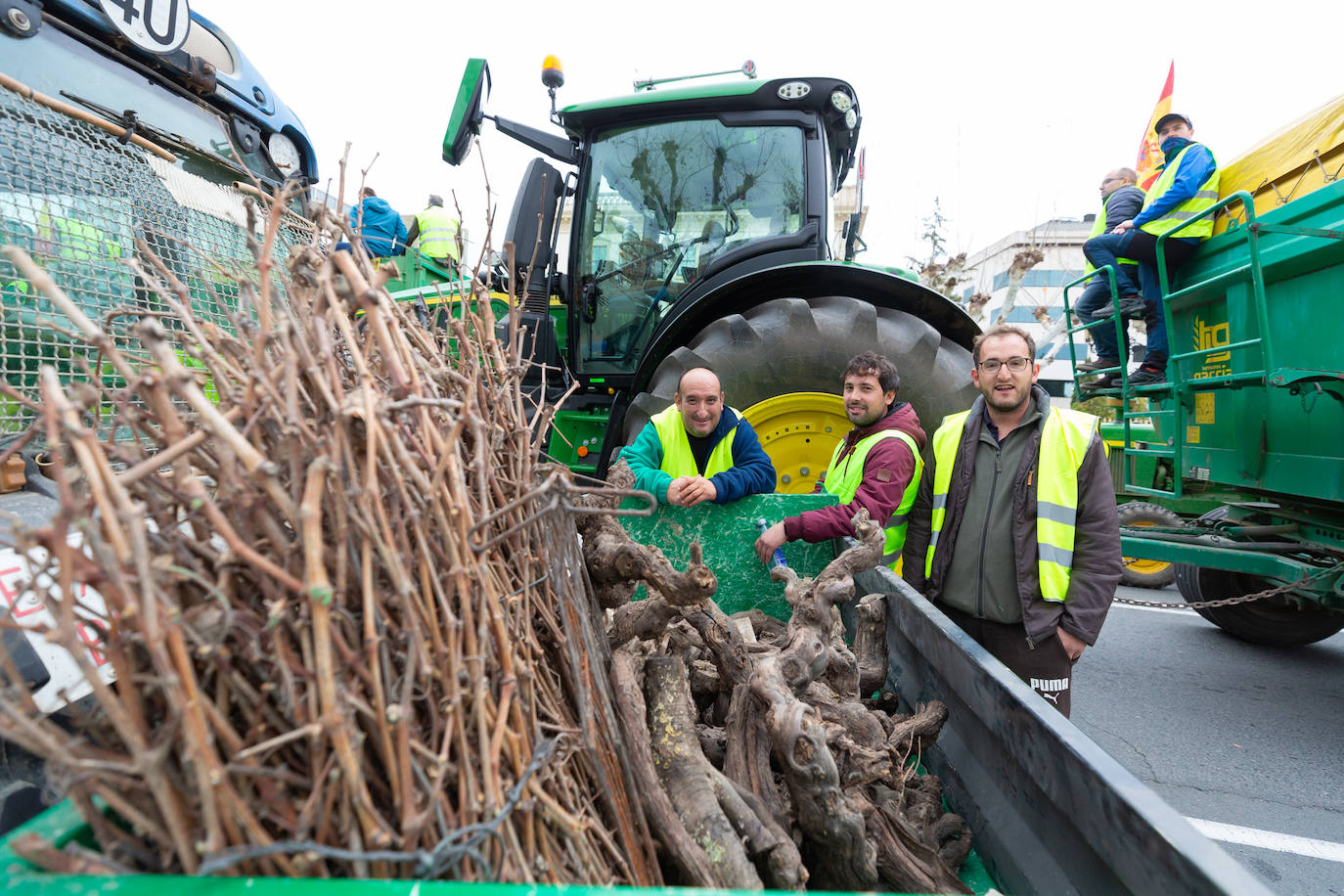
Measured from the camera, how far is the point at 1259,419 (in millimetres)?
3777

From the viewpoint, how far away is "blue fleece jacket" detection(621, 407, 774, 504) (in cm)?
265

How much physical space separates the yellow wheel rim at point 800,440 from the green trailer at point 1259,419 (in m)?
2.06

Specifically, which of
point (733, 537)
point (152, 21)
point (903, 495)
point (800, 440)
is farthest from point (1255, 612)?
point (152, 21)

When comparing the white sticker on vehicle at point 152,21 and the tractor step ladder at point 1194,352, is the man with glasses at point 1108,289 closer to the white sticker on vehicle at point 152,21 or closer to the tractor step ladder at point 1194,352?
the tractor step ladder at point 1194,352

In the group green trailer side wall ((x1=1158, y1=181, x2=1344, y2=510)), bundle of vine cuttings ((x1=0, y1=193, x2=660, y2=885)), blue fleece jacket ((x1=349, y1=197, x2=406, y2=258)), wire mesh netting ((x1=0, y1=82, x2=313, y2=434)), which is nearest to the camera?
bundle of vine cuttings ((x1=0, y1=193, x2=660, y2=885))

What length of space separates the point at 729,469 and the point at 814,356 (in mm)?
966

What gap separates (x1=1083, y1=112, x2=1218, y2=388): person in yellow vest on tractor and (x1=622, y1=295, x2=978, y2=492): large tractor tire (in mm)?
1986

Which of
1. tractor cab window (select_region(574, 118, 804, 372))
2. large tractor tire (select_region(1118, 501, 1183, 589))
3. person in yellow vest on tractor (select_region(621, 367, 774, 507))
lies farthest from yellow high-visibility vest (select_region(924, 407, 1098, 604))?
large tractor tire (select_region(1118, 501, 1183, 589))

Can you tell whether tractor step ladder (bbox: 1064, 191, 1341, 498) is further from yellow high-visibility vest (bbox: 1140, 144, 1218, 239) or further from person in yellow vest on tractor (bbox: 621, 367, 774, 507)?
person in yellow vest on tractor (bbox: 621, 367, 774, 507)

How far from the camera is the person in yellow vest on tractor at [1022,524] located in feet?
7.54

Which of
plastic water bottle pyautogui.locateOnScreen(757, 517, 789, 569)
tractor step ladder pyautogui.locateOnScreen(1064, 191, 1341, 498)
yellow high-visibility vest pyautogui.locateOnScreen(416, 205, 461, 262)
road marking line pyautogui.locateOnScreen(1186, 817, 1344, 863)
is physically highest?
yellow high-visibility vest pyautogui.locateOnScreen(416, 205, 461, 262)

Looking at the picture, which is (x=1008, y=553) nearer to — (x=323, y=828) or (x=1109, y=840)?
(x=1109, y=840)

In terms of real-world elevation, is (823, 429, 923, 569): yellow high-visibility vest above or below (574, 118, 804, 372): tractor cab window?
below

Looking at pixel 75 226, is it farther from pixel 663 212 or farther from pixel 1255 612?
pixel 1255 612
